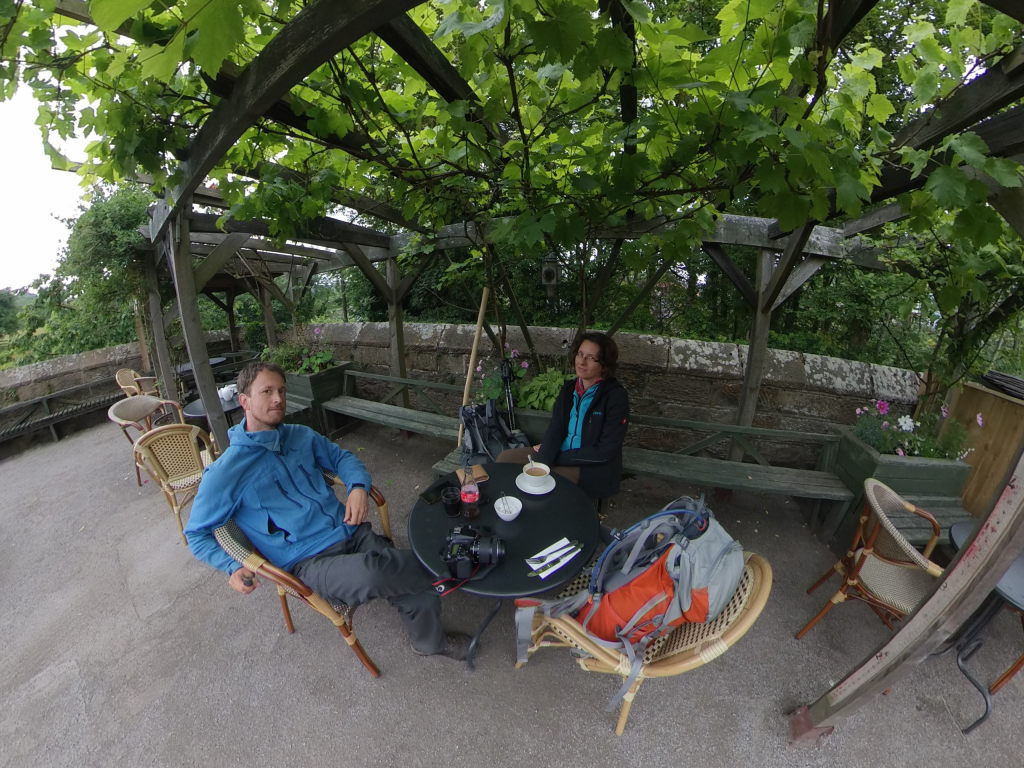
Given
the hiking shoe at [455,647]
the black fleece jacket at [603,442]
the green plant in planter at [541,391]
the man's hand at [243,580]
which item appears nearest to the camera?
the man's hand at [243,580]

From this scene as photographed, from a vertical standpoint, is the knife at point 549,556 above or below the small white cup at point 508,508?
below

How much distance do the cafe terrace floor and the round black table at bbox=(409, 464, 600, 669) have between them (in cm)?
38

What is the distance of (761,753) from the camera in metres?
1.67

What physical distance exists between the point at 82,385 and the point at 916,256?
30.6 feet

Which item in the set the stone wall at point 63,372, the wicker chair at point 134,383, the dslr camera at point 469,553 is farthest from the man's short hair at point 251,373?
the stone wall at point 63,372

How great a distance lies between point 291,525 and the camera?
1.93 metres

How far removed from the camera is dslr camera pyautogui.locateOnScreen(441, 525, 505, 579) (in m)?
1.60

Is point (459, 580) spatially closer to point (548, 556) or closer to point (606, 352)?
point (548, 556)

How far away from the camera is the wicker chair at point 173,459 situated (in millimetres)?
2785

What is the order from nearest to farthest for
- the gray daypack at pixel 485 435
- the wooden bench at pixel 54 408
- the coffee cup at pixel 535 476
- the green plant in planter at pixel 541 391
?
1. the coffee cup at pixel 535 476
2. the gray daypack at pixel 485 435
3. the green plant in planter at pixel 541 391
4. the wooden bench at pixel 54 408

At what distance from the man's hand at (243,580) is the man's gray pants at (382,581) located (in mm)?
211

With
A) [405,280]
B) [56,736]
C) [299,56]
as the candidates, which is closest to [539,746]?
[56,736]

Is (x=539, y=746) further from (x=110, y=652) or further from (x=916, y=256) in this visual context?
(x=916, y=256)

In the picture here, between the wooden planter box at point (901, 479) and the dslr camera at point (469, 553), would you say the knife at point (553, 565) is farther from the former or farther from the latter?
the wooden planter box at point (901, 479)
